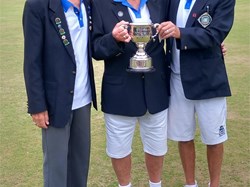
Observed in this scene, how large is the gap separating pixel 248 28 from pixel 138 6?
8204 mm

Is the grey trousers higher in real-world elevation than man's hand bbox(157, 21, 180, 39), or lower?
lower

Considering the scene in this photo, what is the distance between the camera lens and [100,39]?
3125mm

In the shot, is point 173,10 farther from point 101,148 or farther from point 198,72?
point 101,148

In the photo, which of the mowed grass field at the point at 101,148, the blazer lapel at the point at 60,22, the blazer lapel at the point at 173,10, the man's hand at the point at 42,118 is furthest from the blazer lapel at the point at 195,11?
the mowed grass field at the point at 101,148

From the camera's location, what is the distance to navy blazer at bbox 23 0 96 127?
2785 millimetres

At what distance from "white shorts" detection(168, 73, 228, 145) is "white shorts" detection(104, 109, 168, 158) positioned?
0.38 feet

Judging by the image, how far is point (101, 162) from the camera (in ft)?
14.6

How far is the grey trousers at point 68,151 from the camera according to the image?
3.06 m

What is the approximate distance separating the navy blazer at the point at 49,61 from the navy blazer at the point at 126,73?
343 millimetres

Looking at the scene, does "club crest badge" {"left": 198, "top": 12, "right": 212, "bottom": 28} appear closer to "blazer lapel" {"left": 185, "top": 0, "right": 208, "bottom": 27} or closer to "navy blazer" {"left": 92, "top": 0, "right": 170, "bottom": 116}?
"blazer lapel" {"left": 185, "top": 0, "right": 208, "bottom": 27}

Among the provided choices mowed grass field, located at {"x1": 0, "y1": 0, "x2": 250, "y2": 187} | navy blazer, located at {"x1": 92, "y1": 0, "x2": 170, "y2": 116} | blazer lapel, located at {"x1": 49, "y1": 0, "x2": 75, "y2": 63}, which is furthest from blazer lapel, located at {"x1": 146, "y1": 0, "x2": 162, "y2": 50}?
mowed grass field, located at {"x1": 0, "y1": 0, "x2": 250, "y2": 187}

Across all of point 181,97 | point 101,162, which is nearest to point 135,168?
point 101,162

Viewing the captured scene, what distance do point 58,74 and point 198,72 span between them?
1097 millimetres

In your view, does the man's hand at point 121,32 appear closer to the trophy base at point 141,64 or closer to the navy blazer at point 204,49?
the trophy base at point 141,64
